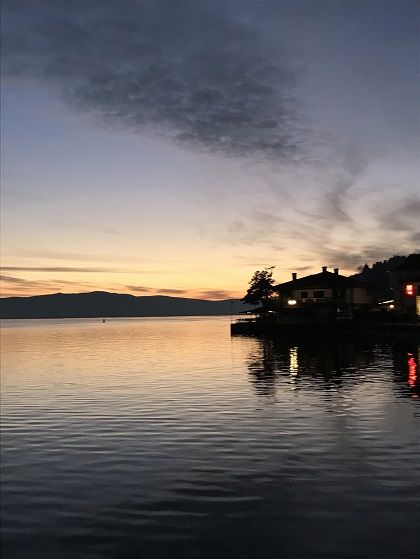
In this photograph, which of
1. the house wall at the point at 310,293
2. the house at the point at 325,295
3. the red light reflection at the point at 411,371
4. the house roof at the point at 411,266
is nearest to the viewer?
Result: the red light reflection at the point at 411,371

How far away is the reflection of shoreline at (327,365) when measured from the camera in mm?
45688

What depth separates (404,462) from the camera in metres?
21.1

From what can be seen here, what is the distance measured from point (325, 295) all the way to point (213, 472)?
120902mm

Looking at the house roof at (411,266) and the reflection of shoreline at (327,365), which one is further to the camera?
the house roof at (411,266)

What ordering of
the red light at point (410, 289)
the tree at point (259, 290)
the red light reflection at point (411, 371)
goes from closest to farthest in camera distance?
1. the red light reflection at point (411, 371)
2. the red light at point (410, 289)
3. the tree at point (259, 290)

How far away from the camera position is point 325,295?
138 metres

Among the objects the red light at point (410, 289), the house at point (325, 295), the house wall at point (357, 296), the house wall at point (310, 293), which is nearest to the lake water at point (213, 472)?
the red light at point (410, 289)

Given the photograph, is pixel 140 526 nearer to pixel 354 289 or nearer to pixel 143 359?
pixel 143 359

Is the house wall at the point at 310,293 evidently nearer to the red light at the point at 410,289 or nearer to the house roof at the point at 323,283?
the house roof at the point at 323,283

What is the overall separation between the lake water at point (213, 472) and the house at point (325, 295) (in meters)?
91.7

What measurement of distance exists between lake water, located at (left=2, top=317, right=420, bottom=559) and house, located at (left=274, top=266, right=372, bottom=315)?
91.7 m

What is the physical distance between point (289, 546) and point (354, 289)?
128601 mm

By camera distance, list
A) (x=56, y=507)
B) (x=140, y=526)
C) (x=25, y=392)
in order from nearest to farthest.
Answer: (x=140, y=526) → (x=56, y=507) → (x=25, y=392)

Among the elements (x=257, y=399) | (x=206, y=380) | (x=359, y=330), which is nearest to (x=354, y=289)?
(x=359, y=330)
